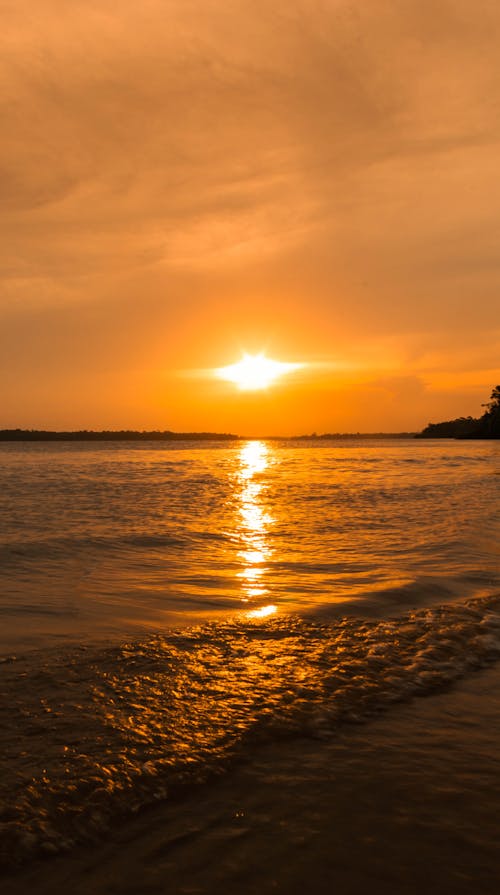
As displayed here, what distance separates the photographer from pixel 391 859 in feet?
10.3

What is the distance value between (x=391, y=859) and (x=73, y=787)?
1.93m

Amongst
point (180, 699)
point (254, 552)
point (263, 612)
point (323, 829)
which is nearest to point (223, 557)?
point (254, 552)

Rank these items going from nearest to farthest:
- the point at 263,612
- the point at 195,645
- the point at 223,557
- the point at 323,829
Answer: the point at 323,829, the point at 195,645, the point at 263,612, the point at 223,557

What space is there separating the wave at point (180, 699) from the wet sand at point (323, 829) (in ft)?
0.74

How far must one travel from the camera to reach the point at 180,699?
16.8 ft

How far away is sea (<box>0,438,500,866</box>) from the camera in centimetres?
398

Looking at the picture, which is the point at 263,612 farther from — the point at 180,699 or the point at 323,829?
the point at 323,829

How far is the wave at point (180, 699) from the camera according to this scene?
3.72 m

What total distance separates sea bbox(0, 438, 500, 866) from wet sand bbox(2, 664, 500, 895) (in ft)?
0.74

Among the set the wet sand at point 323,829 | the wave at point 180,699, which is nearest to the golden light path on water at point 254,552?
the wave at point 180,699

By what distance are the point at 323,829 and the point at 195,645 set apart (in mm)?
3328

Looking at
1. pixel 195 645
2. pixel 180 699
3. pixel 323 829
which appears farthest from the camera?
pixel 195 645

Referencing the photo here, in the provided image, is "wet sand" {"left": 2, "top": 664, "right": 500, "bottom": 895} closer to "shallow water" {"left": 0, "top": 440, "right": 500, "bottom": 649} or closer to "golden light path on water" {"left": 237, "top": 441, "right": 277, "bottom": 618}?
"shallow water" {"left": 0, "top": 440, "right": 500, "bottom": 649}

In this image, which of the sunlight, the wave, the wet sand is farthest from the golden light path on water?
the wet sand
